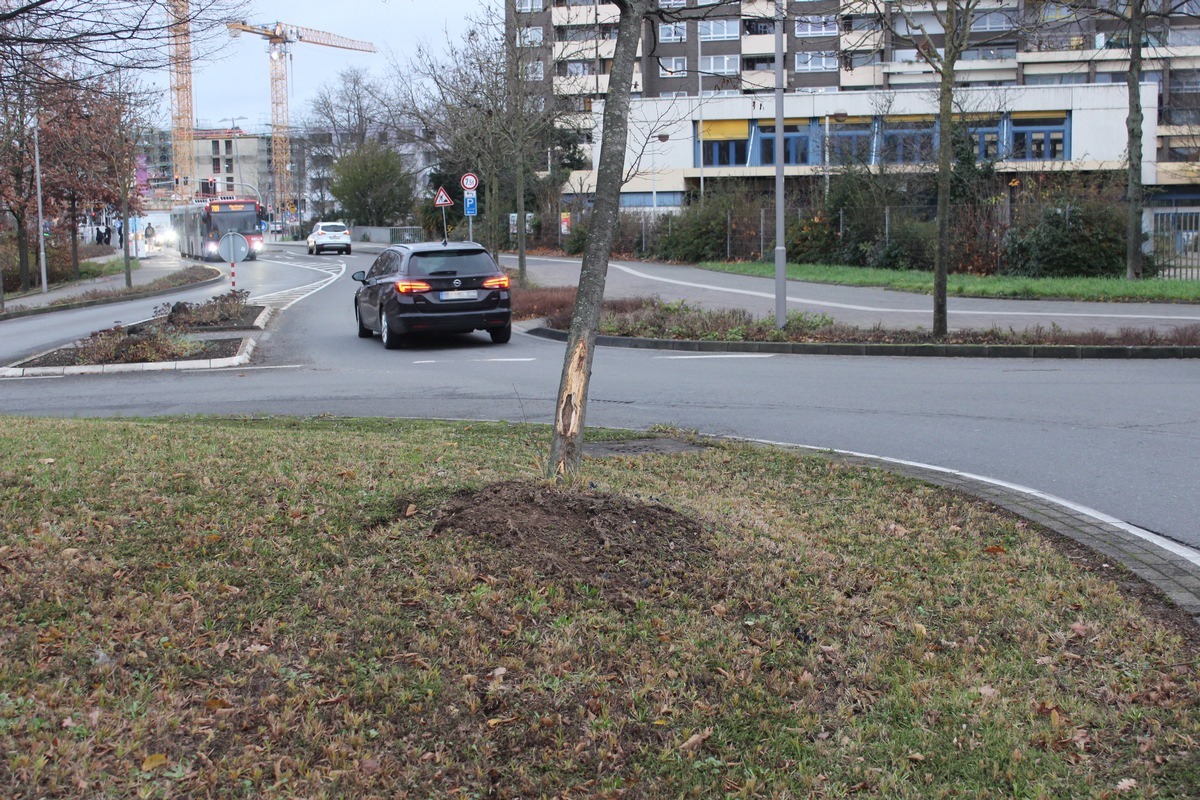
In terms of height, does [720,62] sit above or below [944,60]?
above

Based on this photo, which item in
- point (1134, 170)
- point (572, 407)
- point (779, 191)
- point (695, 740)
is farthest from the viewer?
point (1134, 170)

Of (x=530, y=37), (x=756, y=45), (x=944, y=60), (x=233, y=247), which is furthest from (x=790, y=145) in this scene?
(x=944, y=60)

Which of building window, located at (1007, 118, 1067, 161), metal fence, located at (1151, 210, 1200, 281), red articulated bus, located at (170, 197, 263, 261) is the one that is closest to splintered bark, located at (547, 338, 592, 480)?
metal fence, located at (1151, 210, 1200, 281)

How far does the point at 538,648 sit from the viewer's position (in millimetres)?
4398

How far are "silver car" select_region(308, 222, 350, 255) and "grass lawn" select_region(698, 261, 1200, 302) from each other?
39.3 meters

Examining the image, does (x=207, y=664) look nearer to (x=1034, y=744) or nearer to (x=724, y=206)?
(x=1034, y=744)

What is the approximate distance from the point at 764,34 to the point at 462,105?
5019 centimetres

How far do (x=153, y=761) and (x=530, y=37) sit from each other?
3299 cm

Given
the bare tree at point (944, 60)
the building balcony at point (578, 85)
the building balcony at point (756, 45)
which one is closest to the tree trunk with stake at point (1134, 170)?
the bare tree at point (944, 60)

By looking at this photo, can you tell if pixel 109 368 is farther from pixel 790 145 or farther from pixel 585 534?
pixel 790 145

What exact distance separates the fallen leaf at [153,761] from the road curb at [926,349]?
1351 cm

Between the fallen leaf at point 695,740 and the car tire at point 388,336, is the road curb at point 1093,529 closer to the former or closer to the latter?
the fallen leaf at point 695,740

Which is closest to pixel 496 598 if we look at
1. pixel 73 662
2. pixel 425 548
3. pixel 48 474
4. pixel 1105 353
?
pixel 425 548

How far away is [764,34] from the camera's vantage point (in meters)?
78.8
